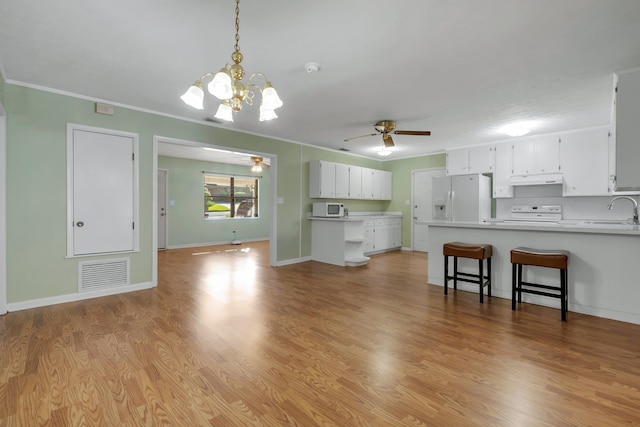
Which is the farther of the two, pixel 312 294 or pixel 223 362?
pixel 312 294

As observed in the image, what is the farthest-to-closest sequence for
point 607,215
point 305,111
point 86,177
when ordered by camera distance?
point 607,215 → point 305,111 → point 86,177

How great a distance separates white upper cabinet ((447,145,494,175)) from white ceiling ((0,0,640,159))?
199 cm

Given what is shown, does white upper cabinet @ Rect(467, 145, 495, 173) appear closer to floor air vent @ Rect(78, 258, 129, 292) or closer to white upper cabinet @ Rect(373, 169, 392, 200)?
white upper cabinet @ Rect(373, 169, 392, 200)

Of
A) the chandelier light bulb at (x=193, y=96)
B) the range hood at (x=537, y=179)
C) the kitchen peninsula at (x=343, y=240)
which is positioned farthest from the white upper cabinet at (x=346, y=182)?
the chandelier light bulb at (x=193, y=96)

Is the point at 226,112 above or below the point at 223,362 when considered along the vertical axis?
above

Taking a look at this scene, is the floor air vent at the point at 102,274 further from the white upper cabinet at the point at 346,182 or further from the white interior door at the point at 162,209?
the white interior door at the point at 162,209

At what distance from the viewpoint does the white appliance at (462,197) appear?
6.12 meters

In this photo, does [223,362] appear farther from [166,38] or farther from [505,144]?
[505,144]

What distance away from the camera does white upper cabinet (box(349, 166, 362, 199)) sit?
7.12 metres

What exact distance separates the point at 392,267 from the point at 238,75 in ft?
15.4

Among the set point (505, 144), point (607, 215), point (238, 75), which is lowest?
point (607, 215)

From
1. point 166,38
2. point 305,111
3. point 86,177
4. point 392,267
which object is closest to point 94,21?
point 166,38

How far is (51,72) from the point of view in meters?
3.10

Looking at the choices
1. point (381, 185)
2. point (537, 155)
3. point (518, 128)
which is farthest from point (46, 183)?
point (537, 155)
